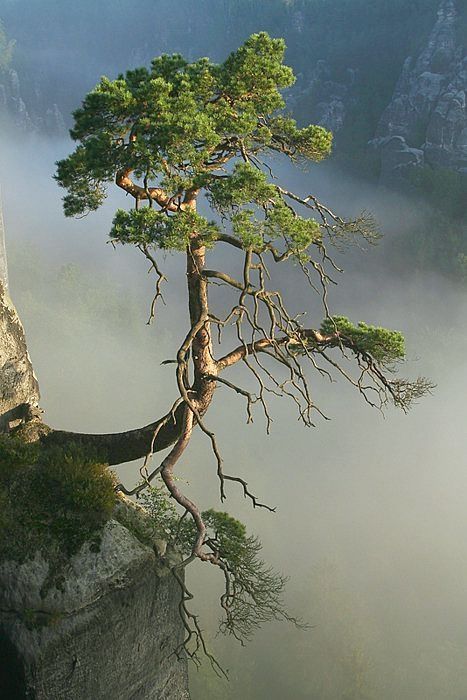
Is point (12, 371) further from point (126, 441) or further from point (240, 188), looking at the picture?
point (240, 188)

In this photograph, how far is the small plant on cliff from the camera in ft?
19.9

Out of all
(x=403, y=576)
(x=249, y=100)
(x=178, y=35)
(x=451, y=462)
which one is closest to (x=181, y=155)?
(x=249, y=100)

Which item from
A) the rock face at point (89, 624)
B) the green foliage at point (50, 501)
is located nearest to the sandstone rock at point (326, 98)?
the green foliage at point (50, 501)

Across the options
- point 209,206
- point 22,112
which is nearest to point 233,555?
point 209,206

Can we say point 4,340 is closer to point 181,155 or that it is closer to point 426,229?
point 181,155

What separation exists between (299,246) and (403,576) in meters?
26.2

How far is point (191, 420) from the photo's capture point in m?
7.06

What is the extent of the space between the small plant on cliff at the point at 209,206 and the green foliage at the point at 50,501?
55 mm

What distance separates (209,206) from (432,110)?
56.8 metres

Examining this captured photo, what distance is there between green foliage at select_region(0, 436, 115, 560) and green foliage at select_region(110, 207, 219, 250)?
8.21ft

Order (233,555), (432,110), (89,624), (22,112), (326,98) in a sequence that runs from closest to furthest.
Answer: (89,624) → (233,555) → (432,110) → (326,98) → (22,112)

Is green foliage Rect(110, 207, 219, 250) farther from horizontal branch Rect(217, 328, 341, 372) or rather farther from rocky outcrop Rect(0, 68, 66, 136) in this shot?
rocky outcrop Rect(0, 68, 66, 136)

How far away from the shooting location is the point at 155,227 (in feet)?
20.2

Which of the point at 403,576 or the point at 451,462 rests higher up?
the point at 451,462
